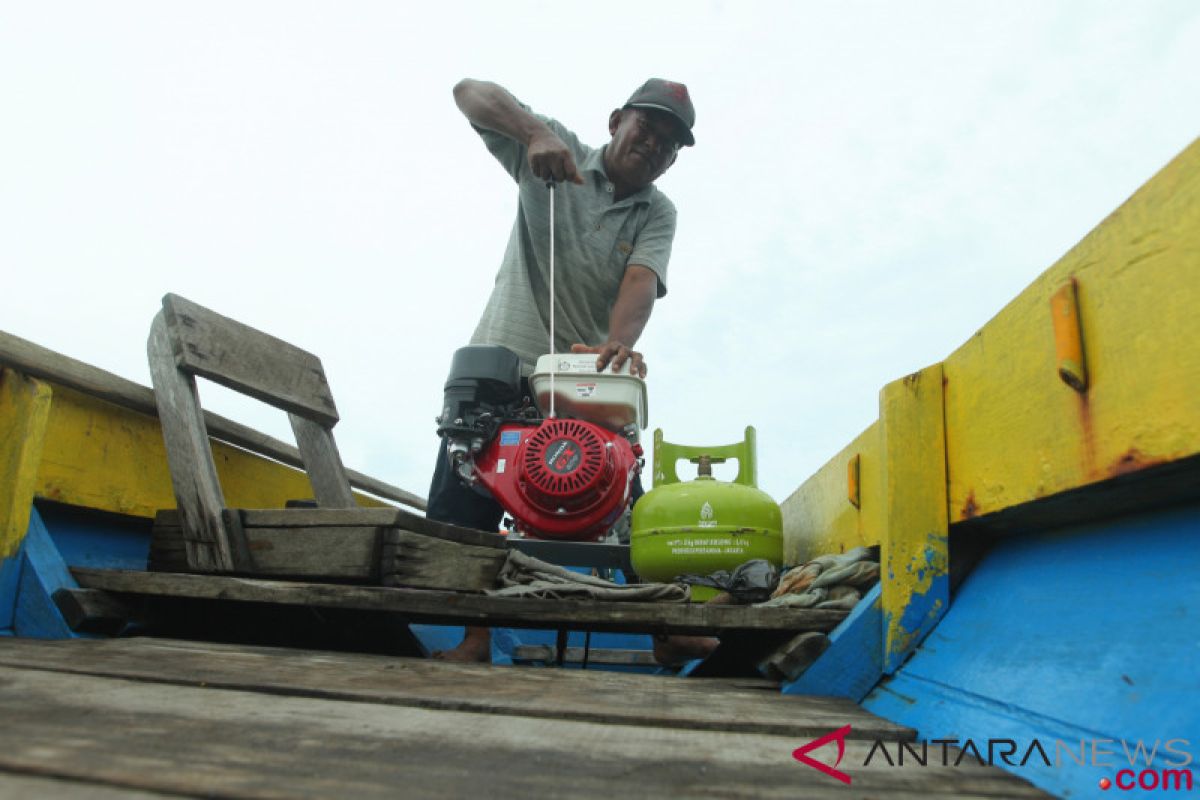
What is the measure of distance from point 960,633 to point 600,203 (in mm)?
2593

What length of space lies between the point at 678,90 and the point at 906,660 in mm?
Answer: 2579

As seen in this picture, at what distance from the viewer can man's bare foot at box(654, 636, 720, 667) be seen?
239cm

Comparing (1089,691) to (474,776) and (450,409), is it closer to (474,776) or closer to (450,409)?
(474,776)

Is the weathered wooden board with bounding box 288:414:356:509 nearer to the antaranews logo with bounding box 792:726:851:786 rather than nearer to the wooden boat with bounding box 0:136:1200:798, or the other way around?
the wooden boat with bounding box 0:136:1200:798

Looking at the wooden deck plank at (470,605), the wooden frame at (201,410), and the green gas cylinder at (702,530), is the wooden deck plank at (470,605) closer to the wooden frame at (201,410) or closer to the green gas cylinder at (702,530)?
the wooden frame at (201,410)

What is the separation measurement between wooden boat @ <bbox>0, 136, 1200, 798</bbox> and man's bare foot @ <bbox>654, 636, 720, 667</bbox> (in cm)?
65

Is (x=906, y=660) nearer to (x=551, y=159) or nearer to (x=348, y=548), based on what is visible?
(x=348, y=548)

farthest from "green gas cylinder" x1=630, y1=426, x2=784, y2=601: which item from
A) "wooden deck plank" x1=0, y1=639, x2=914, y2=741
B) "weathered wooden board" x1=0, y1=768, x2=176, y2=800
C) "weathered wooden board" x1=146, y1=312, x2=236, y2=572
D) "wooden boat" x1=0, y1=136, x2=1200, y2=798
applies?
"weathered wooden board" x1=0, y1=768, x2=176, y2=800

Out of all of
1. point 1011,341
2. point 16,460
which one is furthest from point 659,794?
point 16,460

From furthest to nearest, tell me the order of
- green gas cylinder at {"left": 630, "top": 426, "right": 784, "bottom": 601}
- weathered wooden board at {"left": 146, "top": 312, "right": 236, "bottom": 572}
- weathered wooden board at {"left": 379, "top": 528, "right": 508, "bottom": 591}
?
green gas cylinder at {"left": 630, "top": 426, "right": 784, "bottom": 601}, weathered wooden board at {"left": 146, "top": 312, "right": 236, "bottom": 572}, weathered wooden board at {"left": 379, "top": 528, "right": 508, "bottom": 591}

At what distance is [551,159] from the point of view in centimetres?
302

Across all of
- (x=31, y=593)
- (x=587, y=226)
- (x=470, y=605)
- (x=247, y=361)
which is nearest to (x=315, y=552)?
(x=470, y=605)

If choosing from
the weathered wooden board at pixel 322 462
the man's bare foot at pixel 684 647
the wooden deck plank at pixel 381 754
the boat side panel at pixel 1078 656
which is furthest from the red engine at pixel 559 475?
the wooden deck plank at pixel 381 754

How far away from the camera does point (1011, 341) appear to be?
1.27 m
